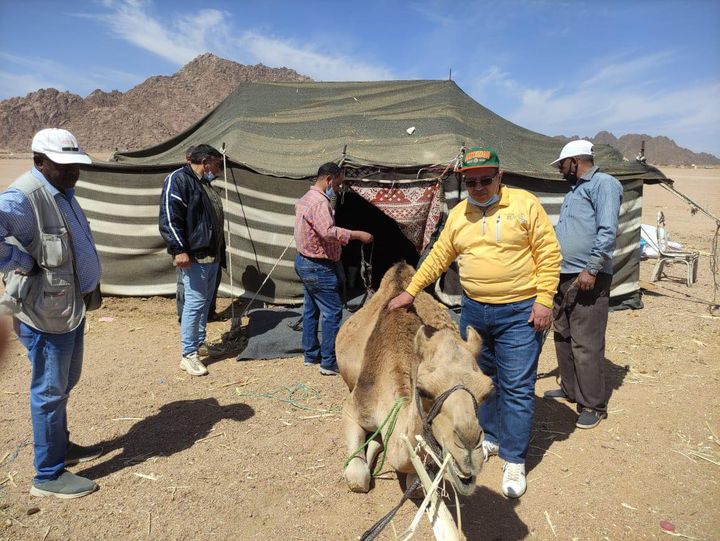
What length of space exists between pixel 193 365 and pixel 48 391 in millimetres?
2518

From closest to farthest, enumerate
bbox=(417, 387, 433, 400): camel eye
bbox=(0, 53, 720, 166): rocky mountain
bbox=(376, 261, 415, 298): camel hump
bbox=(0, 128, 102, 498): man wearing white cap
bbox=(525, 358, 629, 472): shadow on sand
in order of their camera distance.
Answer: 1. bbox=(417, 387, 433, 400): camel eye
2. bbox=(0, 128, 102, 498): man wearing white cap
3. bbox=(376, 261, 415, 298): camel hump
4. bbox=(525, 358, 629, 472): shadow on sand
5. bbox=(0, 53, 720, 166): rocky mountain

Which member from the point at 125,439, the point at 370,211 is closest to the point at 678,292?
the point at 370,211

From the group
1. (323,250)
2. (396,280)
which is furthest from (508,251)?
(323,250)

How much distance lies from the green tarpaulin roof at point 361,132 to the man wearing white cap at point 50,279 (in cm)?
443

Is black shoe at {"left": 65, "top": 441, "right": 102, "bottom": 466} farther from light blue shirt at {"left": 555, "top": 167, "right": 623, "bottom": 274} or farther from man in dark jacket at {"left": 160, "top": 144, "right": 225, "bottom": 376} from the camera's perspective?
light blue shirt at {"left": 555, "top": 167, "right": 623, "bottom": 274}

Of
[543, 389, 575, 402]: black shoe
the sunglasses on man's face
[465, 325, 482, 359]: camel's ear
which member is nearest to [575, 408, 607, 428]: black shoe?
[543, 389, 575, 402]: black shoe

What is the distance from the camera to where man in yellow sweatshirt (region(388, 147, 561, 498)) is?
3525 millimetres

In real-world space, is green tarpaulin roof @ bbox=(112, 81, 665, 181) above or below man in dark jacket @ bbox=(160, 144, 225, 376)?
above

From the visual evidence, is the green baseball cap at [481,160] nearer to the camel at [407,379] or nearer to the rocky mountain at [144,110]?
the camel at [407,379]

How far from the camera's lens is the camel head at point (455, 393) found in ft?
7.89

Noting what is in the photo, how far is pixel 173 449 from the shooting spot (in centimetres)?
443

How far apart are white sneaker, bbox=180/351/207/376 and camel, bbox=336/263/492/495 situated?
237cm

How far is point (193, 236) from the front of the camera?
573cm

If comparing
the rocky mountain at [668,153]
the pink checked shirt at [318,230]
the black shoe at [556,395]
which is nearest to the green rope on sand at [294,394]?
the pink checked shirt at [318,230]
